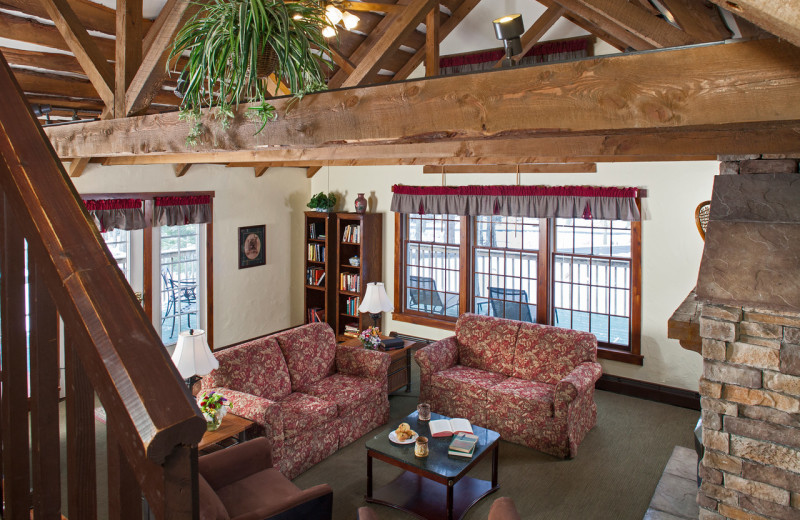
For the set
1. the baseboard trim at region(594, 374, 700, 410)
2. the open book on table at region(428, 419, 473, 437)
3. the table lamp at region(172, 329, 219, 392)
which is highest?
the table lamp at region(172, 329, 219, 392)

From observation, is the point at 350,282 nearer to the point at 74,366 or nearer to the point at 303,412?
the point at 303,412

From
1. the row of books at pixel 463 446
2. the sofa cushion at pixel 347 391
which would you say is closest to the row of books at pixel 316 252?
the sofa cushion at pixel 347 391

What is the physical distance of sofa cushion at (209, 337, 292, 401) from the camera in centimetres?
446

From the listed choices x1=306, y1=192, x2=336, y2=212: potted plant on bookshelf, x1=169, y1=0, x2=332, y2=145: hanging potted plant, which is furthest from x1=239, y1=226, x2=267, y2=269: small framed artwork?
x1=169, y1=0, x2=332, y2=145: hanging potted plant

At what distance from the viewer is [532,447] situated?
4797mm

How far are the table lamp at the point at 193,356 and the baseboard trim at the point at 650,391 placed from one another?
4299 mm

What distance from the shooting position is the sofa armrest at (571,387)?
4.52 m

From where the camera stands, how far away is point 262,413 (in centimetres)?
400

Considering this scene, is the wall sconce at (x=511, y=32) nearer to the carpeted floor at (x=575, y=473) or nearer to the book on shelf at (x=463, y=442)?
the book on shelf at (x=463, y=442)

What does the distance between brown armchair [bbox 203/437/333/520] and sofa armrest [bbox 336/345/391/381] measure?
5.63ft

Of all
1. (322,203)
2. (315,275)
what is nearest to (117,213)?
(322,203)

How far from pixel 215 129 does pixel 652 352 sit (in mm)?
4986

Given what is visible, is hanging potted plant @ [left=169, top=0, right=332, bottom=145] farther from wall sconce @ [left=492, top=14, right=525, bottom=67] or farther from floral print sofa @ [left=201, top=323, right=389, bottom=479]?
floral print sofa @ [left=201, top=323, right=389, bottom=479]

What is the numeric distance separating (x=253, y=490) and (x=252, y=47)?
2.49m
